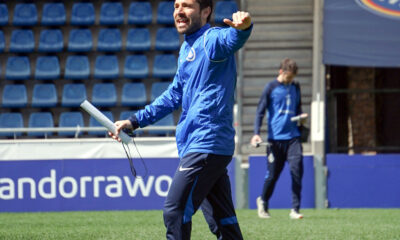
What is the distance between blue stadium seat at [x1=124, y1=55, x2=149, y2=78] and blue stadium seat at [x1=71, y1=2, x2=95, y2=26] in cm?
123

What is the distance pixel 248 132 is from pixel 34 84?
466 centimetres

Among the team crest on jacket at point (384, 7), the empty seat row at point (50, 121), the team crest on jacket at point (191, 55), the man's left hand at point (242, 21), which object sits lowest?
the empty seat row at point (50, 121)

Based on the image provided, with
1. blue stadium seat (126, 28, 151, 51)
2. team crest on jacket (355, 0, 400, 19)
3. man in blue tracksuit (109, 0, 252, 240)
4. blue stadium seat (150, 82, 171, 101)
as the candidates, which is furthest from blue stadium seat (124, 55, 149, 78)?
man in blue tracksuit (109, 0, 252, 240)

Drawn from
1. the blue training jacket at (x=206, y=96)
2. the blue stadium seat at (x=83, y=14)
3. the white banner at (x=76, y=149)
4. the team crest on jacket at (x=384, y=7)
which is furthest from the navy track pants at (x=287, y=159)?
the blue stadium seat at (x=83, y=14)

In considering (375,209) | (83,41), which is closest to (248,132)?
(375,209)

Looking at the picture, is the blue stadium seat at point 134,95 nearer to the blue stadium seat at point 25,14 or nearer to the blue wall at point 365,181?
the blue stadium seat at point 25,14

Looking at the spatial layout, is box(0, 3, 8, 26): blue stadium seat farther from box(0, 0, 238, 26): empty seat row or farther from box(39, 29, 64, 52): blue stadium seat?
box(39, 29, 64, 52): blue stadium seat

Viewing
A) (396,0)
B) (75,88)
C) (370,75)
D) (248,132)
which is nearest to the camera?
(396,0)

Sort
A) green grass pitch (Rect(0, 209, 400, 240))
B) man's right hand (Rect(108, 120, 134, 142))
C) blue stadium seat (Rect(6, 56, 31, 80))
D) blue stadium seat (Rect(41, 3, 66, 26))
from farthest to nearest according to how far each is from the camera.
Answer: blue stadium seat (Rect(41, 3, 66, 26)), blue stadium seat (Rect(6, 56, 31, 80)), green grass pitch (Rect(0, 209, 400, 240)), man's right hand (Rect(108, 120, 134, 142))

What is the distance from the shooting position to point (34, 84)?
49.0ft

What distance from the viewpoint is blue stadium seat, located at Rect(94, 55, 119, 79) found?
14.3 meters

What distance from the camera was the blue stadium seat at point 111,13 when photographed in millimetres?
14836

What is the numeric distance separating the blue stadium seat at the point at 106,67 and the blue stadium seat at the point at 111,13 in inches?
31.1

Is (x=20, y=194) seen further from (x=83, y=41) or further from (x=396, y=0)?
(x=396, y=0)
